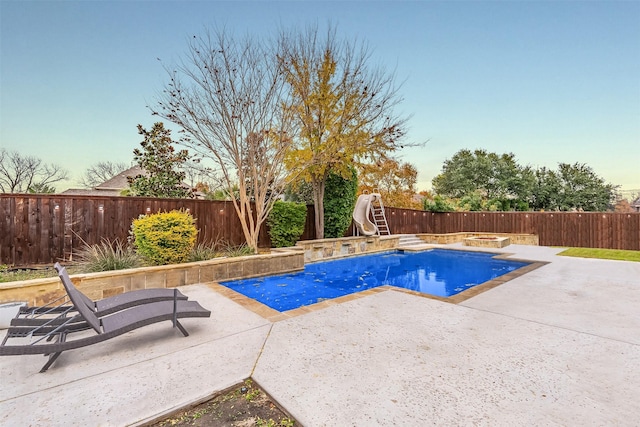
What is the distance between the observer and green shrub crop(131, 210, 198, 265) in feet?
19.7

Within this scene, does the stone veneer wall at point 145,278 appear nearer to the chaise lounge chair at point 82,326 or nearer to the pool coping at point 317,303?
the pool coping at point 317,303

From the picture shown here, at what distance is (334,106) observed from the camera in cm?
1077

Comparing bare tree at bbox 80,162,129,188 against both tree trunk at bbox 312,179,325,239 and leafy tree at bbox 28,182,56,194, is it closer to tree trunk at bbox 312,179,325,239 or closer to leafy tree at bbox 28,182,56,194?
leafy tree at bbox 28,182,56,194

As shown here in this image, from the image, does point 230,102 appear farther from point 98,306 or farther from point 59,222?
point 98,306

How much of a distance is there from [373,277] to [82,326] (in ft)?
21.1

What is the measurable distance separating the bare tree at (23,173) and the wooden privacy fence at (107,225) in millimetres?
22145

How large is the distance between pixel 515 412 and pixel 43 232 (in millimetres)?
9288

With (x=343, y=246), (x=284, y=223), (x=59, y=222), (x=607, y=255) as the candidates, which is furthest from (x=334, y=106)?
(x=607, y=255)

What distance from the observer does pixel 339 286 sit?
7.04 meters

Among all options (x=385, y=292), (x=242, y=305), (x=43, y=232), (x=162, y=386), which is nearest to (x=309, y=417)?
(x=162, y=386)

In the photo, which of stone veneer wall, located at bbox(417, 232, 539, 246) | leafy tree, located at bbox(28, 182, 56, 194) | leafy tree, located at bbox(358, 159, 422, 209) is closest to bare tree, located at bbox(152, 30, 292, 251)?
stone veneer wall, located at bbox(417, 232, 539, 246)

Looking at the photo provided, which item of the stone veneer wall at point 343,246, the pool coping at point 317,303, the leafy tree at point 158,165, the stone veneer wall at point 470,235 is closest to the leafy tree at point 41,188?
the leafy tree at point 158,165

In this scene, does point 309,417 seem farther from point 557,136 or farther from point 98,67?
point 557,136

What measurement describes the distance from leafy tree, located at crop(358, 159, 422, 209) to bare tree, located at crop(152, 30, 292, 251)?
54.6 ft
